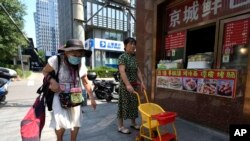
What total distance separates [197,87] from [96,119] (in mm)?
2435

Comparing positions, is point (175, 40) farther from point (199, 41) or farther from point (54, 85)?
point (54, 85)

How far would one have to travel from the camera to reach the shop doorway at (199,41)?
432 centimetres

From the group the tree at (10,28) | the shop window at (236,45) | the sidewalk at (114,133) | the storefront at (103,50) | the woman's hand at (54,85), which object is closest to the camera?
the woman's hand at (54,85)

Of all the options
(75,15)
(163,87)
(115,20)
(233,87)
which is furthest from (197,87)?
(115,20)

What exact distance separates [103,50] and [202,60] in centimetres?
2079

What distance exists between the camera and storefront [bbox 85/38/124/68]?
2278 centimetres

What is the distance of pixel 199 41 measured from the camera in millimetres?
4520

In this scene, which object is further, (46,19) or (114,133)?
(46,19)

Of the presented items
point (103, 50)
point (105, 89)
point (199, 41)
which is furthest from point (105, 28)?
point (199, 41)

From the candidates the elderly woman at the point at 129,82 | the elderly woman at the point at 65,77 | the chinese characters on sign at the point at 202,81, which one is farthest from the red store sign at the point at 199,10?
the elderly woman at the point at 65,77

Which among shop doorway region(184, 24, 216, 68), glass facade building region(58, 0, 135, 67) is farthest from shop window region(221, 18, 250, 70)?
glass facade building region(58, 0, 135, 67)

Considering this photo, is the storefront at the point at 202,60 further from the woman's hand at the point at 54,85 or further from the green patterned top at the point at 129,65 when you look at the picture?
the woman's hand at the point at 54,85

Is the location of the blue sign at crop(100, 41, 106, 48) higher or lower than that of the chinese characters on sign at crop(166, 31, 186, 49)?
higher

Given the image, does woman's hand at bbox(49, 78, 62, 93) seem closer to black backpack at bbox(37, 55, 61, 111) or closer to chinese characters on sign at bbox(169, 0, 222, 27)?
black backpack at bbox(37, 55, 61, 111)
